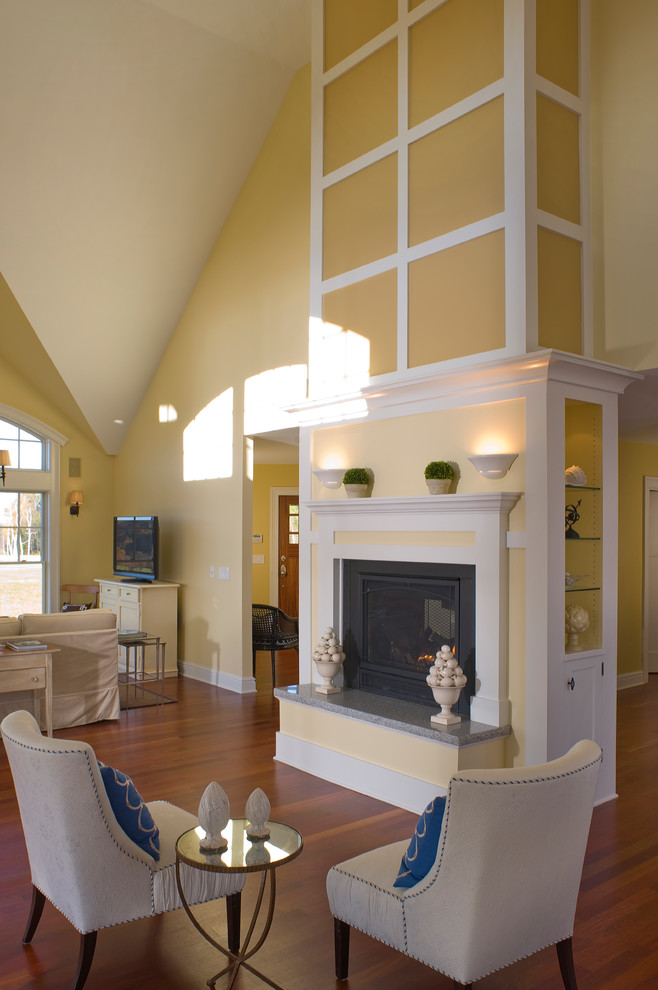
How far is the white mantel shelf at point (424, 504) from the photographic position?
450cm

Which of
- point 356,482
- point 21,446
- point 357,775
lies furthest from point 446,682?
point 21,446

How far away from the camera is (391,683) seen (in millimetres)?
5324

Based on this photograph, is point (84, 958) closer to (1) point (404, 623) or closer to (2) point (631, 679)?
(1) point (404, 623)

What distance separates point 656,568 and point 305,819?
5.60m

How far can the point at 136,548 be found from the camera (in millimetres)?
9016

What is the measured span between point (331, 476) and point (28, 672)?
102 inches

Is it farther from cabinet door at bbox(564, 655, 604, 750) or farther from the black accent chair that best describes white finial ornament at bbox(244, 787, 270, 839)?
the black accent chair

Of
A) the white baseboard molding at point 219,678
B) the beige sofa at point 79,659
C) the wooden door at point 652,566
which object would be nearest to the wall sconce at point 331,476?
the beige sofa at point 79,659

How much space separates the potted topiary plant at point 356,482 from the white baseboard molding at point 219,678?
296 cm

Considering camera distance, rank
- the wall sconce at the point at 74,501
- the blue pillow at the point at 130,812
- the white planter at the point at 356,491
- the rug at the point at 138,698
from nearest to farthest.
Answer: the blue pillow at the point at 130,812 → the white planter at the point at 356,491 → the rug at the point at 138,698 → the wall sconce at the point at 74,501

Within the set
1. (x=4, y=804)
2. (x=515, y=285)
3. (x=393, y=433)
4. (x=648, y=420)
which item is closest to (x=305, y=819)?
(x=4, y=804)

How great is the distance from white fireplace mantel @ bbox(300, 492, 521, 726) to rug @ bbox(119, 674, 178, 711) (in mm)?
2473

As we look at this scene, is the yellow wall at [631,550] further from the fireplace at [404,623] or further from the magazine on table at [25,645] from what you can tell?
the magazine on table at [25,645]

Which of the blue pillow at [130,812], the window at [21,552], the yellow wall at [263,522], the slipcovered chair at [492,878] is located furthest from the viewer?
the yellow wall at [263,522]
